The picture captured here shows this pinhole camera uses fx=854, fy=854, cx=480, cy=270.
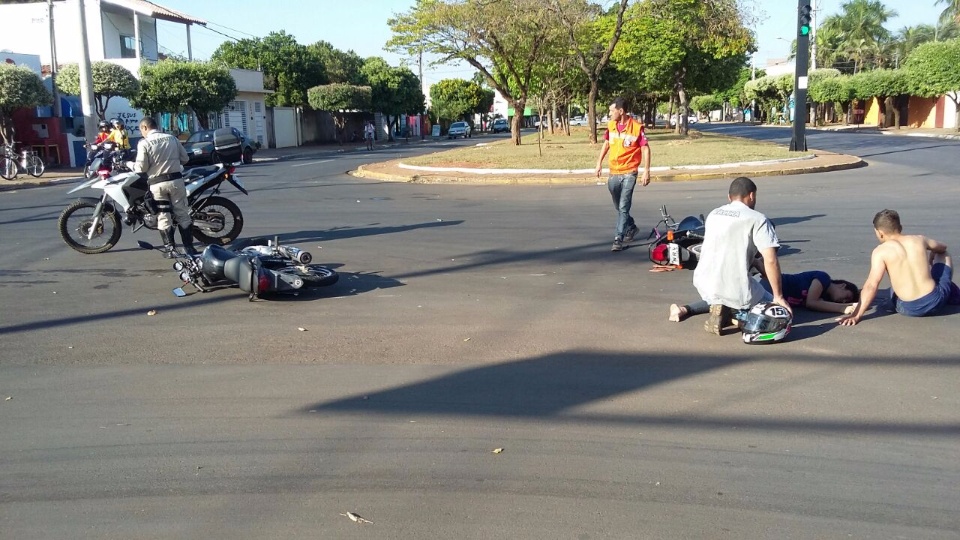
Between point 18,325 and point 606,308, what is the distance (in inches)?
206

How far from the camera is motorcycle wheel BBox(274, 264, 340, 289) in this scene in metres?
8.36

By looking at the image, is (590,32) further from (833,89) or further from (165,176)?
(833,89)

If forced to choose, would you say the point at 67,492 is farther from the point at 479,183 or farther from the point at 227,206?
the point at 479,183

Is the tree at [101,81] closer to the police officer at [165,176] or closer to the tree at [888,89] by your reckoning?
the police officer at [165,176]

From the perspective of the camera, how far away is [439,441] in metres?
4.74

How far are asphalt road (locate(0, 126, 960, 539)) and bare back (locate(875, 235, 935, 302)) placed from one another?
320 mm

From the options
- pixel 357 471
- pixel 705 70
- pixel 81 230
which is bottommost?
pixel 357 471

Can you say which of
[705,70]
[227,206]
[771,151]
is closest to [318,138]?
[705,70]

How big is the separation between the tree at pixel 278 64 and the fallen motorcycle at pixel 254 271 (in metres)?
55.9

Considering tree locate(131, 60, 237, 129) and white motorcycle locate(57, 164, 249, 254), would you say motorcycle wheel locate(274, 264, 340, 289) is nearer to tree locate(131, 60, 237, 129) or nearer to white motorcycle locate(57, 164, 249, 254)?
white motorcycle locate(57, 164, 249, 254)

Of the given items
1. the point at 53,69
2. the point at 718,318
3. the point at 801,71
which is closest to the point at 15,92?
the point at 53,69

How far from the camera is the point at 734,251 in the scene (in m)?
6.61

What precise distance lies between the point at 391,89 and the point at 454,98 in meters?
24.8

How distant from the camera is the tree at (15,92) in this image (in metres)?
28.8
